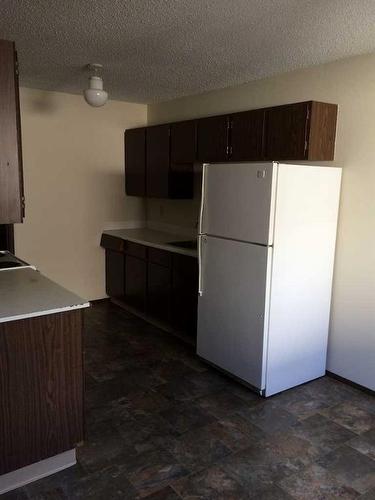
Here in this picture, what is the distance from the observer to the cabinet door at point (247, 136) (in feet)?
10.7

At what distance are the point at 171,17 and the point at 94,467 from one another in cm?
247

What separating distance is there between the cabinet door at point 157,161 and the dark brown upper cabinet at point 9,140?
223 cm

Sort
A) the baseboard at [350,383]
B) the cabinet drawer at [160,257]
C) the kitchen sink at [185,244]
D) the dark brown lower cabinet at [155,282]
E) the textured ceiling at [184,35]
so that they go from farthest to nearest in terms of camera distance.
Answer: the kitchen sink at [185,244], the cabinet drawer at [160,257], the dark brown lower cabinet at [155,282], the baseboard at [350,383], the textured ceiling at [184,35]

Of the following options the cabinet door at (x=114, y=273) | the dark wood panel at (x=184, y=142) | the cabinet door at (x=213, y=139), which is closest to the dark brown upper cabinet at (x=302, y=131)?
the cabinet door at (x=213, y=139)

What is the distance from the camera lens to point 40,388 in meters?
2.04

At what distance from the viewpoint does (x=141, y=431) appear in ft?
8.30

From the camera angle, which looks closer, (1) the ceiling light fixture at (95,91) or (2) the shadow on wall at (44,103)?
(1) the ceiling light fixture at (95,91)

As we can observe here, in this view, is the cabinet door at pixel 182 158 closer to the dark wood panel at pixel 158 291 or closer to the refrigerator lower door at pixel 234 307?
the dark wood panel at pixel 158 291

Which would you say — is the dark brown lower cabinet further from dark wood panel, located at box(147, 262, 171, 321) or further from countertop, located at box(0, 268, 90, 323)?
countertop, located at box(0, 268, 90, 323)

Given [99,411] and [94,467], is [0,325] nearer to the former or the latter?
[94,467]

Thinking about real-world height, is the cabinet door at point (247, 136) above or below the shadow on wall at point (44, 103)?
below

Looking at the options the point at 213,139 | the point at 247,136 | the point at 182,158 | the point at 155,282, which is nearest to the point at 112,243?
the point at 155,282

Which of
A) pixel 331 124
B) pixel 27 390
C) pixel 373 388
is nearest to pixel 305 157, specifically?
pixel 331 124

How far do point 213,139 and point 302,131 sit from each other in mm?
970
